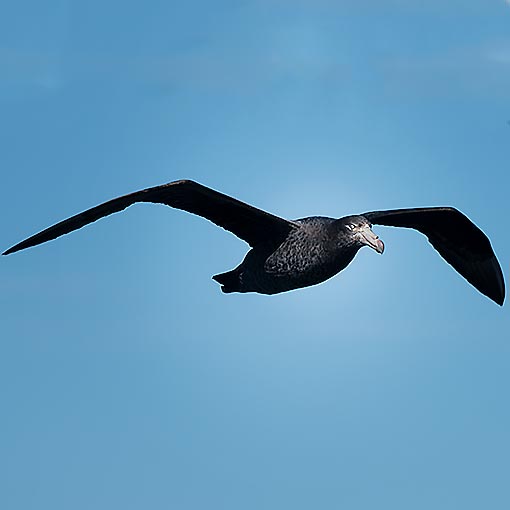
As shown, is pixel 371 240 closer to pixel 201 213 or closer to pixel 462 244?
pixel 201 213

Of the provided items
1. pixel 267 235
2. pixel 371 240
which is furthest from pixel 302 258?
pixel 371 240

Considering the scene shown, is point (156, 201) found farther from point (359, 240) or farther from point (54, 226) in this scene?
point (359, 240)

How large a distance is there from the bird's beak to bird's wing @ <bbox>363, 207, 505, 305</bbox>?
8.13ft

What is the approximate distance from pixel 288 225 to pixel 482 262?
407 cm

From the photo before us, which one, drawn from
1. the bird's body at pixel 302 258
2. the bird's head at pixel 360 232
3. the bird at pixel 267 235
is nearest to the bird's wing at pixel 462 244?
the bird at pixel 267 235

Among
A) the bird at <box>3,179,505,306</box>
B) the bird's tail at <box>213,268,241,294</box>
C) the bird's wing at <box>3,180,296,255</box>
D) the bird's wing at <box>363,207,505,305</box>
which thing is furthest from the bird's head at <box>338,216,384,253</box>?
the bird's wing at <box>363,207,505,305</box>

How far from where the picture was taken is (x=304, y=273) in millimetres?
11398

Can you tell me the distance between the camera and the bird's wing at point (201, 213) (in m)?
10.8

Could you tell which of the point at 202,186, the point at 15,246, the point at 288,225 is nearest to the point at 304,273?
the point at 288,225

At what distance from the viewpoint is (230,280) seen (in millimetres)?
12430

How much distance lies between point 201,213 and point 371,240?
7.15 ft

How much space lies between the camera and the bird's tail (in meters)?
12.3

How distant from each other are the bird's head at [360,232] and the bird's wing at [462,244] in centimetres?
238

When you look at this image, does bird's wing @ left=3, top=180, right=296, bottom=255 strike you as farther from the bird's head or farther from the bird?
the bird's head
